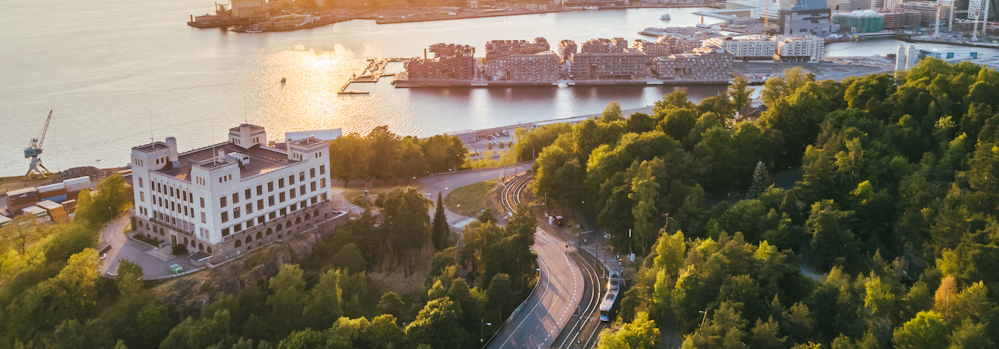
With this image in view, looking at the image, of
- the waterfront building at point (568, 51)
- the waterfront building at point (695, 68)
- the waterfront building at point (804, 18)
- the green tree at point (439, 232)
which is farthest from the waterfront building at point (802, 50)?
the green tree at point (439, 232)

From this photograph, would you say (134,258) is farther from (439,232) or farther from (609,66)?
(609,66)

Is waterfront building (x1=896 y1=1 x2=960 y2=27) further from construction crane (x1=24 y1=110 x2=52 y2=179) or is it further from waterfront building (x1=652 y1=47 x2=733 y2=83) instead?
construction crane (x1=24 y1=110 x2=52 y2=179)

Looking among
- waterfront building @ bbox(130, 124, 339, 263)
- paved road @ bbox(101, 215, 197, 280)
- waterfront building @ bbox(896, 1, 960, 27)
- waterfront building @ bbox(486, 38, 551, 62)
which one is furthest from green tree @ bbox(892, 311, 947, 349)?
waterfront building @ bbox(896, 1, 960, 27)

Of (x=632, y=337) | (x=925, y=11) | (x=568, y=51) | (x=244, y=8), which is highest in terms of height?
(x=244, y=8)

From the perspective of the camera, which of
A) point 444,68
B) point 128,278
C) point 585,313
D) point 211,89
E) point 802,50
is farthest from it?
point 802,50

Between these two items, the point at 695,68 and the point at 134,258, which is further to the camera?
the point at 695,68

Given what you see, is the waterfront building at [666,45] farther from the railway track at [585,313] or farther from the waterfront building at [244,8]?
the waterfront building at [244,8]

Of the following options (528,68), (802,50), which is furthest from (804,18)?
(528,68)
